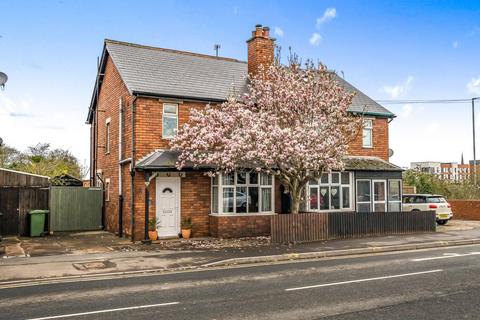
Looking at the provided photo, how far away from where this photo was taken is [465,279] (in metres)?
10.2

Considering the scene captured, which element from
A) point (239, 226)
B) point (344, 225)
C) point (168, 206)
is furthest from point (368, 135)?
point (168, 206)

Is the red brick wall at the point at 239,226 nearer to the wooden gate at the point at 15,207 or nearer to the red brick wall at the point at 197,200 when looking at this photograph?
the red brick wall at the point at 197,200

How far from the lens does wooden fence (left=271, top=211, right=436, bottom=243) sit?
16953 mm

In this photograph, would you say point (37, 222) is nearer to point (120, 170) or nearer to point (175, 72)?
point (120, 170)

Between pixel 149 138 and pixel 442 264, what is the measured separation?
37.4 feet

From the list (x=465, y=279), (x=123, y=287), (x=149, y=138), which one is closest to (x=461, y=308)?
(x=465, y=279)

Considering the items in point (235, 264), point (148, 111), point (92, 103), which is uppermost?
point (92, 103)

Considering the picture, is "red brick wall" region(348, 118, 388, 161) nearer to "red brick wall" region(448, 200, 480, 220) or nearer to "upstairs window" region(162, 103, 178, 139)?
"red brick wall" region(448, 200, 480, 220)

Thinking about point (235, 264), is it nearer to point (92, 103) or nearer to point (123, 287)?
point (123, 287)

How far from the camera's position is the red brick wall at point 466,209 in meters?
28.8

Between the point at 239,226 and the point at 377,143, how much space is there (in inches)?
380

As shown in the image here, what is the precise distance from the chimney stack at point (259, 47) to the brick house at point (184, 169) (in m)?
0.05

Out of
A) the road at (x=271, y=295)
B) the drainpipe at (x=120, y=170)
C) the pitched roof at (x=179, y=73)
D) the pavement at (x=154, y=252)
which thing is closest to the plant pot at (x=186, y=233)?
the pavement at (x=154, y=252)

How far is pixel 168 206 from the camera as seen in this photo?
18406mm
